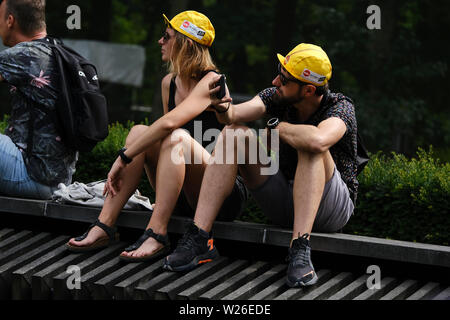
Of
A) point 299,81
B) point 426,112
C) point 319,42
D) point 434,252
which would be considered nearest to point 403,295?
point 434,252

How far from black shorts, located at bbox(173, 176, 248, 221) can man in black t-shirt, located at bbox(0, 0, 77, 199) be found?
3.03ft

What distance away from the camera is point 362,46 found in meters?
16.7

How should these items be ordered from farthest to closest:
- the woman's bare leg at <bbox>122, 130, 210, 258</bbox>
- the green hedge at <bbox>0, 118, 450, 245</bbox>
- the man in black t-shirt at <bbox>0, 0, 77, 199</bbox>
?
the man in black t-shirt at <bbox>0, 0, 77, 199</bbox> → the green hedge at <bbox>0, 118, 450, 245</bbox> → the woman's bare leg at <bbox>122, 130, 210, 258</bbox>

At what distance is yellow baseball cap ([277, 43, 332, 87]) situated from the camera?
4414mm

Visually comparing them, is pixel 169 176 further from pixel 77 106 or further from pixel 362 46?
pixel 362 46

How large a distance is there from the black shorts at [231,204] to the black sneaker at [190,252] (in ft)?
1.25

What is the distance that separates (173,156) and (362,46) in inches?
509

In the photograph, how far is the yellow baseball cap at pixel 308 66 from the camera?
4.41m

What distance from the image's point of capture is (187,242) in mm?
4328

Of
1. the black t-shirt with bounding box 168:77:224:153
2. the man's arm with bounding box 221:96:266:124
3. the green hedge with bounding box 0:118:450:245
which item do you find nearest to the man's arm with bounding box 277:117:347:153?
the man's arm with bounding box 221:96:266:124

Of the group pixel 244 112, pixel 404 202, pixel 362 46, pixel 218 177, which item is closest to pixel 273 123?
pixel 244 112

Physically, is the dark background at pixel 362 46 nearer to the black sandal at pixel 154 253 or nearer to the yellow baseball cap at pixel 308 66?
the yellow baseball cap at pixel 308 66

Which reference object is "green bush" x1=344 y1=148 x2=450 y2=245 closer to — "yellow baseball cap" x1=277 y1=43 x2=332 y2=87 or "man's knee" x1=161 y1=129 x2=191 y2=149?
A: "yellow baseball cap" x1=277 y1=43 x2=332 y2=87
